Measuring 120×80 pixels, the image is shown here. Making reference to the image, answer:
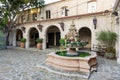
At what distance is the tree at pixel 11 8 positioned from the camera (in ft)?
A: 68.0

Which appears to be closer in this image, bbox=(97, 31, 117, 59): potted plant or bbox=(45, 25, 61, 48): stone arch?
bbox=(97, 31, 117, 59): potted plant

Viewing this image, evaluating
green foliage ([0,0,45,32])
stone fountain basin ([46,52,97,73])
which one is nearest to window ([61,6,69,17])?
green foliage ([0,0,45,32])

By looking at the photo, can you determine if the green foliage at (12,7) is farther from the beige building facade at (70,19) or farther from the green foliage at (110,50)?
the green foliage at (110,50)

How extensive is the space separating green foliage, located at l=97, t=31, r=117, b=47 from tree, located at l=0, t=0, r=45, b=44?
12013 millimetres

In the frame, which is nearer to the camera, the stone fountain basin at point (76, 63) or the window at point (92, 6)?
the stone fountain basin at point (76, 63)

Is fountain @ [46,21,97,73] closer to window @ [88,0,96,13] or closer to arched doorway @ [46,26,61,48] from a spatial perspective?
window @ [88,0,96,13]

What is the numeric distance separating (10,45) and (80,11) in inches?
527

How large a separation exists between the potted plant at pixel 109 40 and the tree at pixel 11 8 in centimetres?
1207

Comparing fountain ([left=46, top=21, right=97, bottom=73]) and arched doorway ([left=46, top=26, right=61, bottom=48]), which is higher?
arched doorway ([left=46, top=26, right=61, bottom=48])

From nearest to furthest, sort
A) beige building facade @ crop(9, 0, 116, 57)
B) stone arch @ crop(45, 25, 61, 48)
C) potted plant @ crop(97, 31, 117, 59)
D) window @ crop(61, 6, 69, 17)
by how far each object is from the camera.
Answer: potted plant @ crop(97, 31, 117, 59)
beige building facade @ crop(9, 0, 116, 57)
window @ crop(61, 6, 69, 17)
stone arch @ crop(45, 25, 61, 48)

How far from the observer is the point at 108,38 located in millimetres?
12438

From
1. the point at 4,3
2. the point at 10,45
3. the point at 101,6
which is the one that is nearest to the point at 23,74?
the point at 101,6

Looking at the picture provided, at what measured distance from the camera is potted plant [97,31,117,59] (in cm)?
1230

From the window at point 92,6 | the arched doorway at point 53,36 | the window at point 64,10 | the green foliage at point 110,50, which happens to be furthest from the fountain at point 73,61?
the arched doorway at point 53,36
